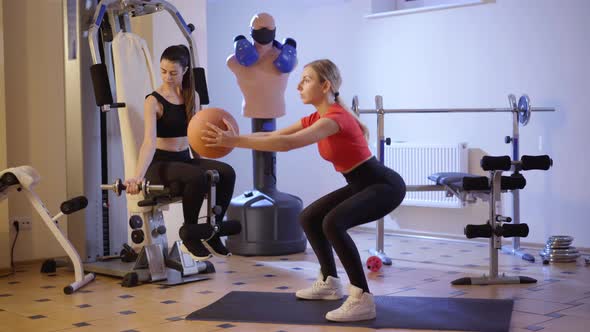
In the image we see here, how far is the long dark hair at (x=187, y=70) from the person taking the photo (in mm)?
4840

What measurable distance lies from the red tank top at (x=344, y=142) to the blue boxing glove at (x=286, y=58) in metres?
2.10

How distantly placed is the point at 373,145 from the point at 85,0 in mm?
3151

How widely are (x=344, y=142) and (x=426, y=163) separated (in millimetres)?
3158

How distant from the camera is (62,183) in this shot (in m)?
6.25

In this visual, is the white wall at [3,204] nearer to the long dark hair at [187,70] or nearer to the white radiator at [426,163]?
the long dark hair at [187,70]

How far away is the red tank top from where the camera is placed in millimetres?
3965

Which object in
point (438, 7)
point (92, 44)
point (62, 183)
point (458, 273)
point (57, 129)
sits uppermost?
point (438, 7)

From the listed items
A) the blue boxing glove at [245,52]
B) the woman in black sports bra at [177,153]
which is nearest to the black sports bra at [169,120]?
the woman in black sports bra at [177,153]

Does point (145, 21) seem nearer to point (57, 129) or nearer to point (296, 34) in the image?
point (57, 129)

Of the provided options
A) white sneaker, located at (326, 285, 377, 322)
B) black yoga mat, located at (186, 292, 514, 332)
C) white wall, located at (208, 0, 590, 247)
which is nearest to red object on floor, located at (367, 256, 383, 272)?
black yoga mat, located at (186, 292, 514, 332)

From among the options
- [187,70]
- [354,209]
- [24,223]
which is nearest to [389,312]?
[354,209]

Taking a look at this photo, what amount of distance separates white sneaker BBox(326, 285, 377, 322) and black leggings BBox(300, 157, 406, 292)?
0.04 metres

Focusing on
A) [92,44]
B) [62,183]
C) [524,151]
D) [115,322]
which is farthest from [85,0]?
[524,151]

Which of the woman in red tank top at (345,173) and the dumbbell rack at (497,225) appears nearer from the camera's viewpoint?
the woman in red tank top at (345,173)
